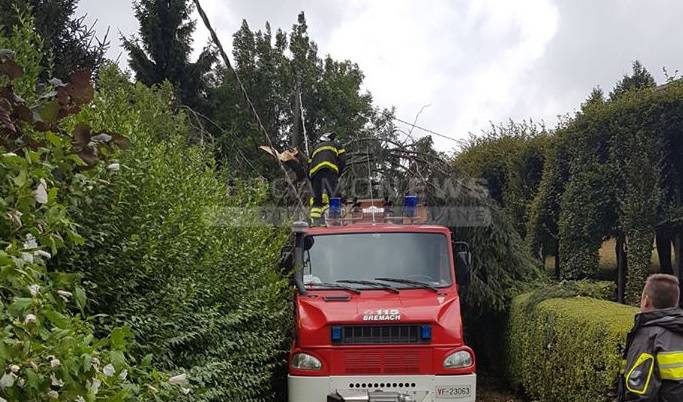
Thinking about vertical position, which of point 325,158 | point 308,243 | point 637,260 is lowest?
point 637,260

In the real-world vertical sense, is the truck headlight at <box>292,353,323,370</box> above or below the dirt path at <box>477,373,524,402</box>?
above

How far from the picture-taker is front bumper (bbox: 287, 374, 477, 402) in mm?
6266

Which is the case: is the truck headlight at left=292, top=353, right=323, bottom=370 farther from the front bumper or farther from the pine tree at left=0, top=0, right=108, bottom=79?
the pine tree at left=0, top=0, right=108, bottom=79

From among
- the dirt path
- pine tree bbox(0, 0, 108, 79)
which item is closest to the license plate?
the dirt path

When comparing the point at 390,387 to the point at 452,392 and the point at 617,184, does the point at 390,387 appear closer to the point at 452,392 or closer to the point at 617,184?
the point at 452,392

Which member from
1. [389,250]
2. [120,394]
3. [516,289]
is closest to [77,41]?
[389,250]

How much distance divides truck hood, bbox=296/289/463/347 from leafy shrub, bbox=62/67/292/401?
0.39 metres

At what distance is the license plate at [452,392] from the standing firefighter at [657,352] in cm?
191

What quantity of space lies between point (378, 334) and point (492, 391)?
192 inches

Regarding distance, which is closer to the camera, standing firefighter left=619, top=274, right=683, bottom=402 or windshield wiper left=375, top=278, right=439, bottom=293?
standing firefighter left=619, top=274, right=683, bottom=402

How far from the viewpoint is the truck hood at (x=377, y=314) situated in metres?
6.42

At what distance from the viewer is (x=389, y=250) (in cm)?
720

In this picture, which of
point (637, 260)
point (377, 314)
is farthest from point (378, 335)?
point (637, 260)

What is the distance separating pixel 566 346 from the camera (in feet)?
25.3
